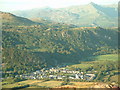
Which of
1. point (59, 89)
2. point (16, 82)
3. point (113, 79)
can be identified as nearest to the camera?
point (59, 89)

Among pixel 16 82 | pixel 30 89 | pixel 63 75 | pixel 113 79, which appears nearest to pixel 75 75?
pixel 63 75

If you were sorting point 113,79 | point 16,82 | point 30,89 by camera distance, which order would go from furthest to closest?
point 113,79
point 16,82
point 30,89

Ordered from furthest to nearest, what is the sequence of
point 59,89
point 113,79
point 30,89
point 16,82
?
point 113,79, point 16,82, point 30,89, point 59,89

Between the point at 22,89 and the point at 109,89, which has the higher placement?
the point at 109,89

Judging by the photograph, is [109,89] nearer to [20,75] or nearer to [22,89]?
[22,89]

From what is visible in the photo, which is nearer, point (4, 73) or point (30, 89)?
point (30, 89)

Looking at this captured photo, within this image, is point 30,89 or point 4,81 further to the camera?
point 4,81

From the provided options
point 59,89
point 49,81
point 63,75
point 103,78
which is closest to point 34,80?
point 49,81

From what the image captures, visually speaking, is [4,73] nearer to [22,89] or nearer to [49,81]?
[49,81]

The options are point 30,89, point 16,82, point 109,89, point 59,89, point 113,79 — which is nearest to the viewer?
point 109,89
